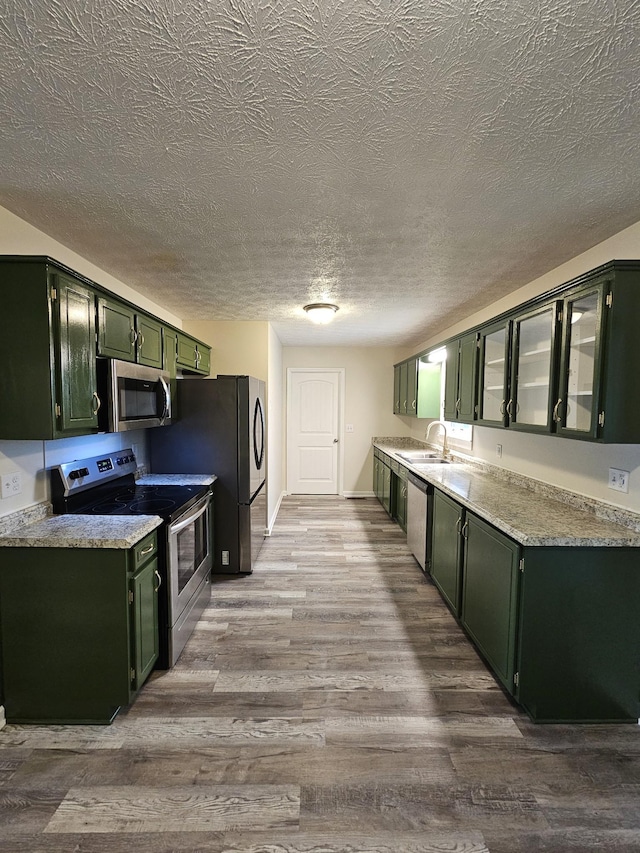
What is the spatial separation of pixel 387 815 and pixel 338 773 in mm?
236

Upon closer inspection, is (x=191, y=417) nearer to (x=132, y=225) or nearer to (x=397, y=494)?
(x=132, y=225)

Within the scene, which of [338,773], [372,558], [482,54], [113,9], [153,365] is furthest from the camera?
Answer: [372,558]

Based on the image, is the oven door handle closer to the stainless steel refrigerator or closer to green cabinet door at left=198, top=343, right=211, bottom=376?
the stainless steel refrigerator

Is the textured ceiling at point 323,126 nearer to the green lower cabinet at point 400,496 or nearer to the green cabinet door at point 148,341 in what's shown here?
the green cabinet door at point 148,341

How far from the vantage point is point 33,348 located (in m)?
1.68

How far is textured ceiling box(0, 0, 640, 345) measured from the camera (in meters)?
0.93

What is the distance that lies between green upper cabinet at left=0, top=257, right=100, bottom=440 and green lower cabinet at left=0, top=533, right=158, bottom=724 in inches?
24.0

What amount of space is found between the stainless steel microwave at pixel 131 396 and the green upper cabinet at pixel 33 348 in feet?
0.93

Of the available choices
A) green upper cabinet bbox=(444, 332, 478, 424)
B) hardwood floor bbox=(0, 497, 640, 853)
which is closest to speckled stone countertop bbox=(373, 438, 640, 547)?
green upper cabinet bbox=(444, 332, 478, 424)

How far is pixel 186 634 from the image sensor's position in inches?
93.3

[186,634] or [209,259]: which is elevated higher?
[209,259]

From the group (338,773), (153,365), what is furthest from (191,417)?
(338,773)

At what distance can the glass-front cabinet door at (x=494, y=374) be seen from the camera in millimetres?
2602

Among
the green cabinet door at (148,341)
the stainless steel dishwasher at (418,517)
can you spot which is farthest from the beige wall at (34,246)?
the stainless steel dishwasher at (418,517)
